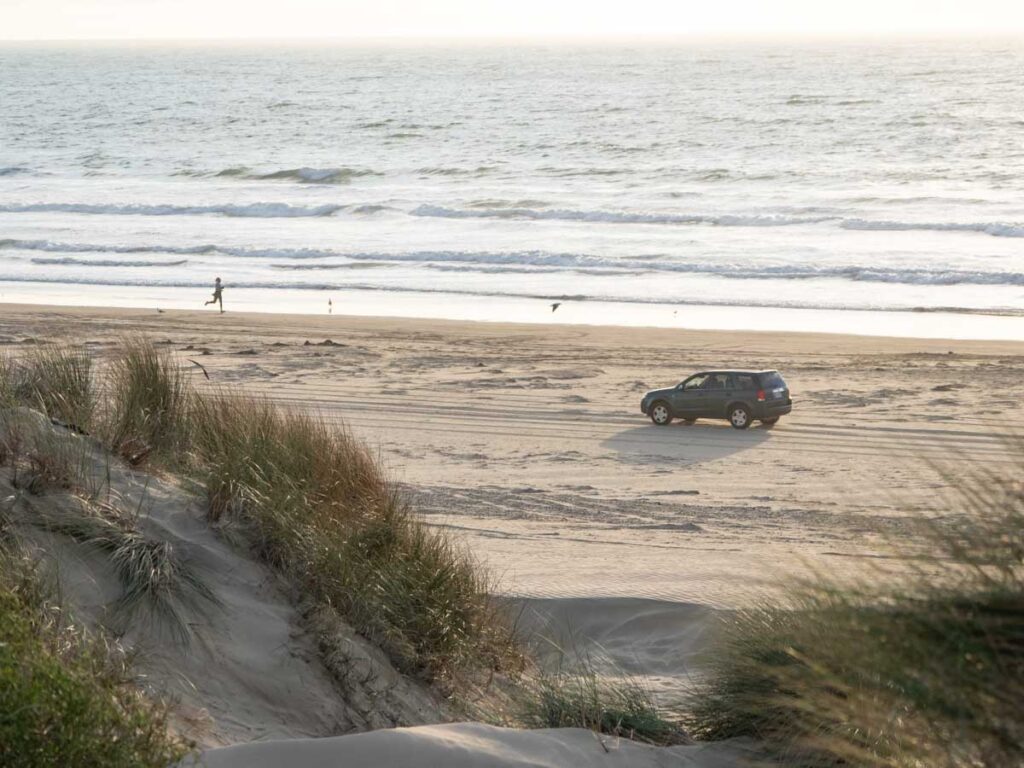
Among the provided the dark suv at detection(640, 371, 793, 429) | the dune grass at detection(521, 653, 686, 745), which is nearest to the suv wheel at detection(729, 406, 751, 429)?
the dark suv at detection(640, 371, 793, 429)

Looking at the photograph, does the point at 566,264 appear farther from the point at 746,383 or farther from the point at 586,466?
the point at 586,466

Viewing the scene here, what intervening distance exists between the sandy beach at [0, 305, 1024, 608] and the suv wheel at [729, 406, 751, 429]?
14cm

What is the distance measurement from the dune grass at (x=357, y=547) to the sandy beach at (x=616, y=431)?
2003 mm

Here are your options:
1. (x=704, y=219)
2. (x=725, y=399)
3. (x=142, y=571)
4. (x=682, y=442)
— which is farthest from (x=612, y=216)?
(x=142, y=571)

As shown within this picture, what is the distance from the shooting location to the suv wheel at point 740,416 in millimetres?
17281

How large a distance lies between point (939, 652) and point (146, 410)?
6.07 meters

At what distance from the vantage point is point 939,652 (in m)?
3.15

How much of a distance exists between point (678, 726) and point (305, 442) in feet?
9.73

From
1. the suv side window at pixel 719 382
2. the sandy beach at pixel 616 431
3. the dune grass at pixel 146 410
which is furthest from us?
the suv side window at pixel 719 382

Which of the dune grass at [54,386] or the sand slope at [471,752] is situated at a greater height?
the dune grass at [54,386]

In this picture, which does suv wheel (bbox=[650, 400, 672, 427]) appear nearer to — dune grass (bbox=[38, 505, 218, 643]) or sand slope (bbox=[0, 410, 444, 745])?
sand slope (bbox=[0, 410, 444, 745])

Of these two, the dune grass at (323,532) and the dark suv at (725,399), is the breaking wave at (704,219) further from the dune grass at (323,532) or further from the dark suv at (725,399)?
the dune grass at (323,532)

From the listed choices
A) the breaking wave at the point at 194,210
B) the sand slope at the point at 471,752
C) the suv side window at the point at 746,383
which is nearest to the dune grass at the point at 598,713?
the sand slope at the point at 471,752

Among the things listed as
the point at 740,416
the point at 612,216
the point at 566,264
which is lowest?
the point at 612,216
